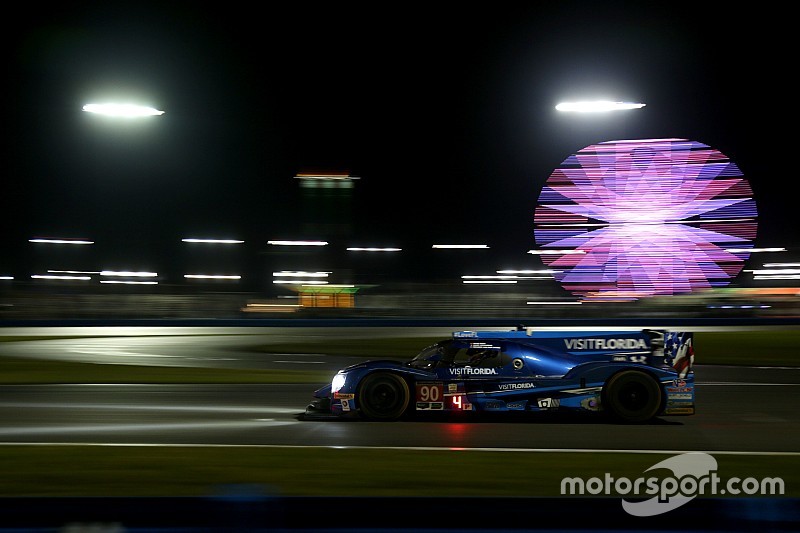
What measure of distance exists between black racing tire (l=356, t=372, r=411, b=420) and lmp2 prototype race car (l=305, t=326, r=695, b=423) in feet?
0.04

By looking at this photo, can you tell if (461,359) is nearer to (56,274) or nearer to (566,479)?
(566,479)

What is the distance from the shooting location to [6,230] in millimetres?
65062

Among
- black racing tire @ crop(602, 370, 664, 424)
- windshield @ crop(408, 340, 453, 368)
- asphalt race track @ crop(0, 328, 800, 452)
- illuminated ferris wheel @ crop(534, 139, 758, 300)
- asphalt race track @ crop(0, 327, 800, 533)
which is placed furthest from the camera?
illuminated ferris wheel @ crop(534, 139, 758, 300)

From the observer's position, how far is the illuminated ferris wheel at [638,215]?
4644 centimetres

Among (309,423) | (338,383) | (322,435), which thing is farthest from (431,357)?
(322,435)

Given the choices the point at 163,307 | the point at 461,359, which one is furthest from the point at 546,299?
the point at 461,359

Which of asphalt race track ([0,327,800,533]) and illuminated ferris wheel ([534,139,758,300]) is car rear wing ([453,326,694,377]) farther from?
illuminated ferris wheel ([534,139,758,300])

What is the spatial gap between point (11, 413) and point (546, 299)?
3244cm

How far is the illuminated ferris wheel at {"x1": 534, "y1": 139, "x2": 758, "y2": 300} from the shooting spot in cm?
4644

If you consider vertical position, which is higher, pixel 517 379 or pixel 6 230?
pixel 6 230

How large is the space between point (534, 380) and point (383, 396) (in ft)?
5.77

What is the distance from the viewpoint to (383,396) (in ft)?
33.6

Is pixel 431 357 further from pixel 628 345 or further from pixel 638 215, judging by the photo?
pixel 638 215

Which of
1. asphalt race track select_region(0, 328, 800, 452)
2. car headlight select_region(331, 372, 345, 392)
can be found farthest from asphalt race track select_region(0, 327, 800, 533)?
car headlight select_region(331, 372, 345, 392)
